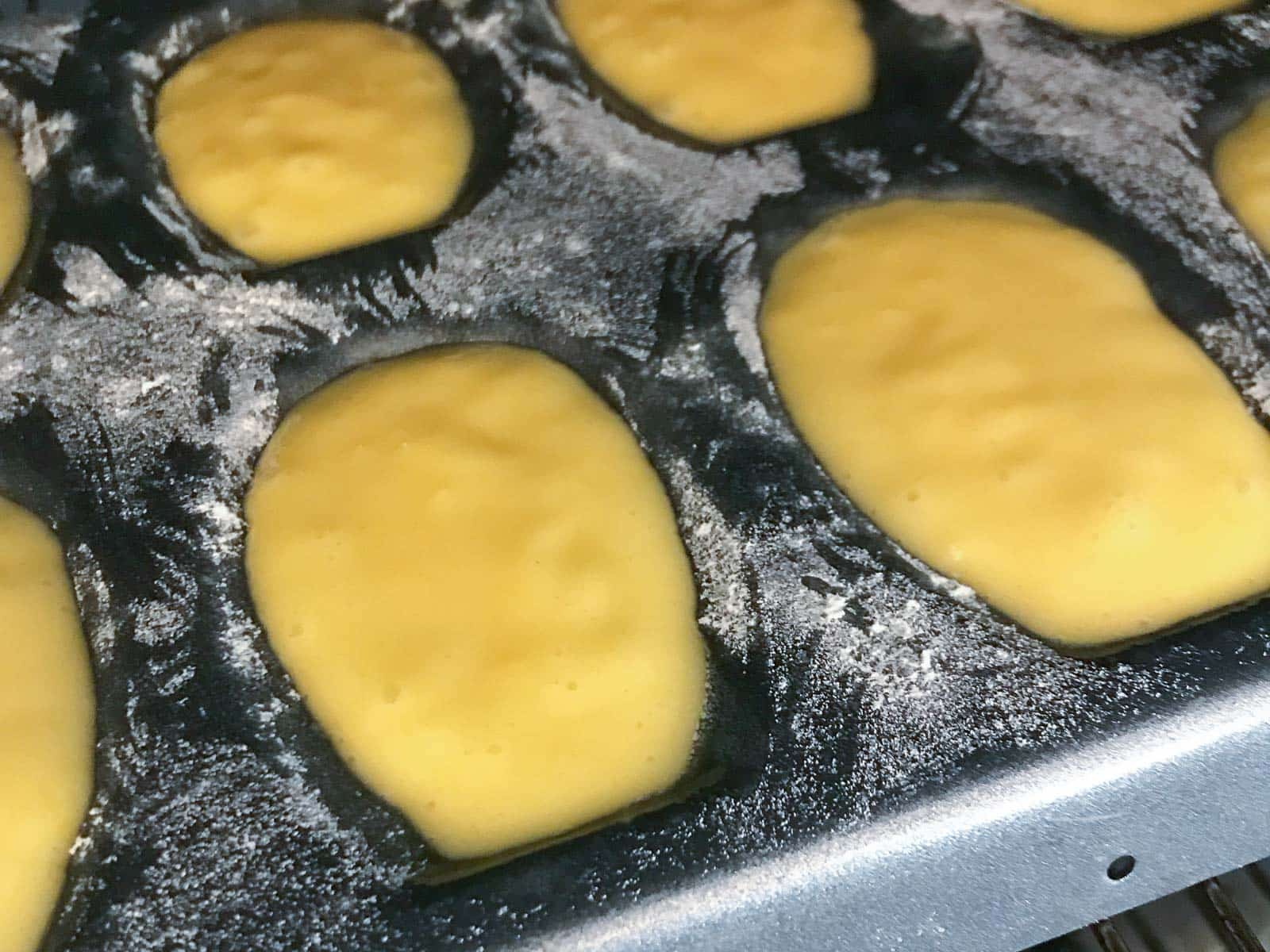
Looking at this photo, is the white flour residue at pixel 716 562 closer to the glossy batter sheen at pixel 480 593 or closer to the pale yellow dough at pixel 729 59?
the glossy batter sheen at pixel 480 593

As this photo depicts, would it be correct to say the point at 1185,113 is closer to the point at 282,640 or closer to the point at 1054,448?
the point at 1054,448

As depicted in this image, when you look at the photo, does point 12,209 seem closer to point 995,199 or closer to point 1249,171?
point 995,199

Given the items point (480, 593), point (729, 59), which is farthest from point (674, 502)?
point (729, 59)

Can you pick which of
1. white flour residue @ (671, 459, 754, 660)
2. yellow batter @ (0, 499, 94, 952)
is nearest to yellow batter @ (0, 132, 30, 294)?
yellow batter @ (0, 499, 94, 952)

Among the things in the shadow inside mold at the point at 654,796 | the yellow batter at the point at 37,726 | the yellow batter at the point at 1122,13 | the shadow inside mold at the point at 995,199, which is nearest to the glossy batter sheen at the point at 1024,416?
the shadow inside mold at the point at 995,199

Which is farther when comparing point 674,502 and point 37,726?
point 674,502

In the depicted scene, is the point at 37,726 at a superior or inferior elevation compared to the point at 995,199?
inferior
